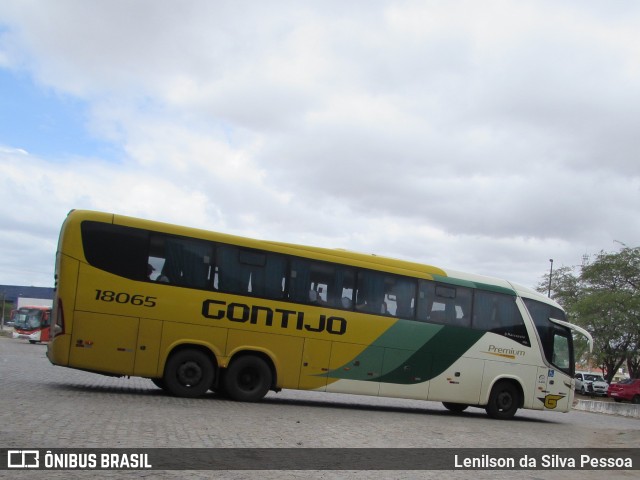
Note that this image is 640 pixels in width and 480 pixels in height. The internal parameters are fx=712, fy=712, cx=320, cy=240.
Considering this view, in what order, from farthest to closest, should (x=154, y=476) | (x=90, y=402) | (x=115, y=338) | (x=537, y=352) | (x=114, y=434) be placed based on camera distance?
(x=537, y=352) < (x=115, y=338) < (x=90, y=402) < (x=114, y=434) < (x=154, y=476)

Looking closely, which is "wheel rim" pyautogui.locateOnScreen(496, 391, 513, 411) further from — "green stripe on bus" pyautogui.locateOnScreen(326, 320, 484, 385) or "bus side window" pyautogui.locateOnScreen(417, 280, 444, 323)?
"bus side window" pyautogui.locateOnScreen(417, 280, 444, 323)

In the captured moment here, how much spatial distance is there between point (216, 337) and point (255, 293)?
125 centimetres

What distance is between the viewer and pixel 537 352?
59.7ft

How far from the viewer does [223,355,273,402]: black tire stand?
1495 cm

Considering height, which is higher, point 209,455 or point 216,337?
point 216,337

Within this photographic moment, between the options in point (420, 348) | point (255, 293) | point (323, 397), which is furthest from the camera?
point (323, 397)

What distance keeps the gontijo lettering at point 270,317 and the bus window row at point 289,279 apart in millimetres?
293

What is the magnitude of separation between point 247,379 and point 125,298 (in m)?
3.13

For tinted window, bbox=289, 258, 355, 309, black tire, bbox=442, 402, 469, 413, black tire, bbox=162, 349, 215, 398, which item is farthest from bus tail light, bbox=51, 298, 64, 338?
black tire, bbox=442, 402, 469, 413

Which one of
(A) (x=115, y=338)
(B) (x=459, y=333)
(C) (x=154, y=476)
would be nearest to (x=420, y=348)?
(B) (x=459, y=333)

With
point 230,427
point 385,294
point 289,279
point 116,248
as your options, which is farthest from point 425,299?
point 230,427

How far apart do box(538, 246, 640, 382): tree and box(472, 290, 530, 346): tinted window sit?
33.0 metres

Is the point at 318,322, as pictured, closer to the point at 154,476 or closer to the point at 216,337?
the point at 216,337

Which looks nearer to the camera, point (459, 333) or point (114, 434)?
point (114, 434)
